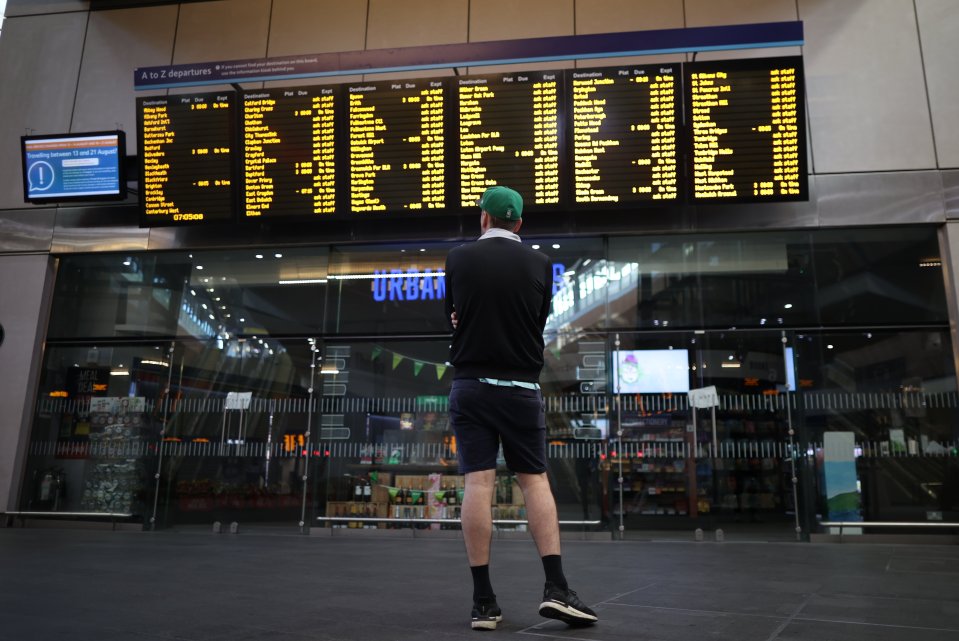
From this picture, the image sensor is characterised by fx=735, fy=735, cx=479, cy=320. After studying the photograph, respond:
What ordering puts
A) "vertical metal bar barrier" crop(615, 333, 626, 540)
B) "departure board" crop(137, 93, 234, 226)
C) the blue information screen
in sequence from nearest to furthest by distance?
"vertical metal bar barrier" crop(615, 333, 626, 540) → "departure board" crop(137, 93, 234, 226) → the blue information screen

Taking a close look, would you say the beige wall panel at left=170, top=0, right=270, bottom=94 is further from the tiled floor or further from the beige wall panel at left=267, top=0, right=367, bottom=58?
the tiled floor

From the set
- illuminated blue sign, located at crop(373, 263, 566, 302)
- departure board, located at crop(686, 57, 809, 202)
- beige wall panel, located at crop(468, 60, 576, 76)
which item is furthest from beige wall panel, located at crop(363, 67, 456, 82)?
departure board, located at crop(686, 57, 809, 202)

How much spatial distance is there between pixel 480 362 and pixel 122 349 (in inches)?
268

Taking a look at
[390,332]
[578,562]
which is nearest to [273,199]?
[390,332]

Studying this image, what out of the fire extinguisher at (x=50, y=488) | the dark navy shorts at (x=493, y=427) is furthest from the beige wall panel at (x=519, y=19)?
the fire extinguisher at (x=50, y=488)

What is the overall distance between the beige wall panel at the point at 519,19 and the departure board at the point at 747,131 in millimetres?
1775

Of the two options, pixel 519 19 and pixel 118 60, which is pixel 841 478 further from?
pixel 118 60

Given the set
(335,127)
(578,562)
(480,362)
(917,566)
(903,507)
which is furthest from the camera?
(335,127)

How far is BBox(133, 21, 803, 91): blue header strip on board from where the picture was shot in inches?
266

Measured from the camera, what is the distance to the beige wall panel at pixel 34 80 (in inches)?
332

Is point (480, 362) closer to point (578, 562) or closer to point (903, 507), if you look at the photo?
point (578, 562)

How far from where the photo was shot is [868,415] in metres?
6.89

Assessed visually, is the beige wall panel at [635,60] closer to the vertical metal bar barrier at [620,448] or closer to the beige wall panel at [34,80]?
the vertical metal bar barrier at [620,448]

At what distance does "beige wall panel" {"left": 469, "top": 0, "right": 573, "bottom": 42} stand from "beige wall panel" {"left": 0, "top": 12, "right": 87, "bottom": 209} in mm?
4735
